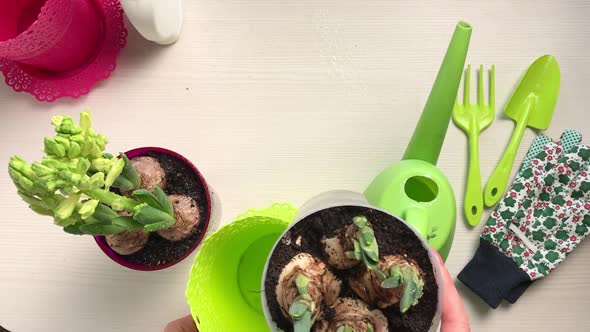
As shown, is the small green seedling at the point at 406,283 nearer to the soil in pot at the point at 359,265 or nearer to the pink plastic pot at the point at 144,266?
the soil in pot at the point at 359,265

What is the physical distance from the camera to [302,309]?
295 millimetres

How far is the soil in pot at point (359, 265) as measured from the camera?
1.11 feet

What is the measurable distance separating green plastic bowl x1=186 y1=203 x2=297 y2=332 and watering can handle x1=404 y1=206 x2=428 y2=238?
0.36 ft

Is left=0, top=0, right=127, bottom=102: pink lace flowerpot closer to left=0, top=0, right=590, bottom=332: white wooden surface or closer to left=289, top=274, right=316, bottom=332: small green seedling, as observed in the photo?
left=0, top=0, right=590, bottom=332: white wooden surface

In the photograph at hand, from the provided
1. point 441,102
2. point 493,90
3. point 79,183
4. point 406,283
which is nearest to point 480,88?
point 493,90

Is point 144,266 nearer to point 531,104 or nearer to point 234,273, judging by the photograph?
point 234,273

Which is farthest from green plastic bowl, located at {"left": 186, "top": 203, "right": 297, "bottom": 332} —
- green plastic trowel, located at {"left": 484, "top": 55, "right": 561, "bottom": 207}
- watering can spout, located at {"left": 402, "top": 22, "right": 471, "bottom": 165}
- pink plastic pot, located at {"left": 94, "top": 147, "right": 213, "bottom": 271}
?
green plastic trowel, located at {"left": 484, "top": 55, "right": 561, "bottom": 207}

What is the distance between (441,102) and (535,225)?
0.21 m

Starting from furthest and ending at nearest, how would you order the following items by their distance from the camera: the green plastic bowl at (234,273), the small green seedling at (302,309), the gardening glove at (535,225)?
the gardening glove at (535,225) < the green plastic bowl at (234,273) < the small green seedling at (302,309)

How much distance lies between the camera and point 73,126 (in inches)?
12.4

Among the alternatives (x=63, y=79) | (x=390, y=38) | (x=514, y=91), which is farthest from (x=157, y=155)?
(x=514, y=91)

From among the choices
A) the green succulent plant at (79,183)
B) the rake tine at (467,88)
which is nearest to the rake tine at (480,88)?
the rake tine at (467,88)

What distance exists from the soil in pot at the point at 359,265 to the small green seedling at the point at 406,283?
0.08ft

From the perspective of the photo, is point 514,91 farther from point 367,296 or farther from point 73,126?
point 73,126
